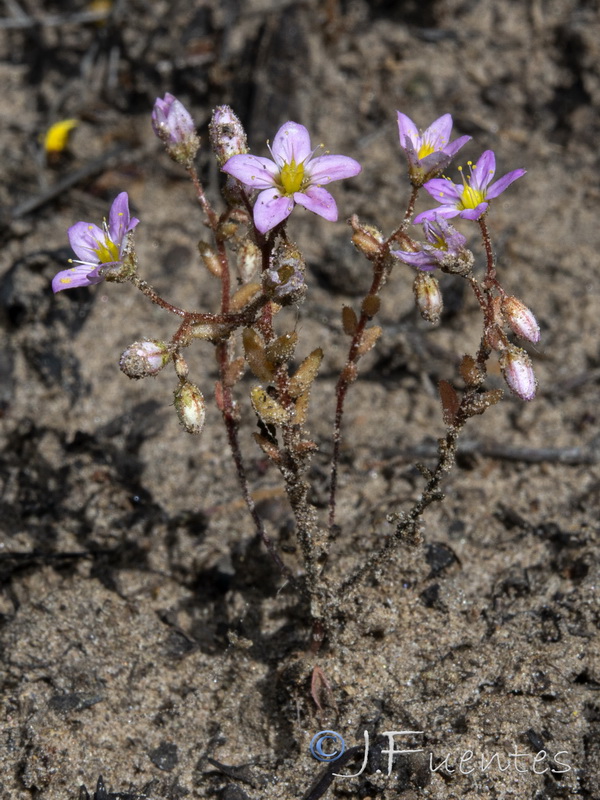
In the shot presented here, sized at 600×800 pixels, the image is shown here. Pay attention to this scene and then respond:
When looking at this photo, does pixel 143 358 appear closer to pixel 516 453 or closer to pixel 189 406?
pixel 189 406

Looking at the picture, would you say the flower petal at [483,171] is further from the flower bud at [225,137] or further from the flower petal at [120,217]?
the flower petal at [120,217]

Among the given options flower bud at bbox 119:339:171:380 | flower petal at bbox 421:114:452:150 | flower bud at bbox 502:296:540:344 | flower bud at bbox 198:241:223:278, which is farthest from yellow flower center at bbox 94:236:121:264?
flower bud at bbox 502:296:540:344

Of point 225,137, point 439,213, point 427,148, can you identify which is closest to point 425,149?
point 427,148

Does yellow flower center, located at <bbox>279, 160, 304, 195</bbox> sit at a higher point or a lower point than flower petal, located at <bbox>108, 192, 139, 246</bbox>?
higher

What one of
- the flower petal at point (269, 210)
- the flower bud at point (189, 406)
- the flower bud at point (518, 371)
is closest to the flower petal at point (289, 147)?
the flower petal at point (269, 210)

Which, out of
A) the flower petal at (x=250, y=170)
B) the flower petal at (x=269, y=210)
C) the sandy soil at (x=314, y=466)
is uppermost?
the flower petal at (x=250, y=170)

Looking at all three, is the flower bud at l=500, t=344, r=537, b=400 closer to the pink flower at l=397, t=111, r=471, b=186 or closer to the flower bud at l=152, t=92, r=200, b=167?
the pink flower at l=397, t=111, r=471, b=186
